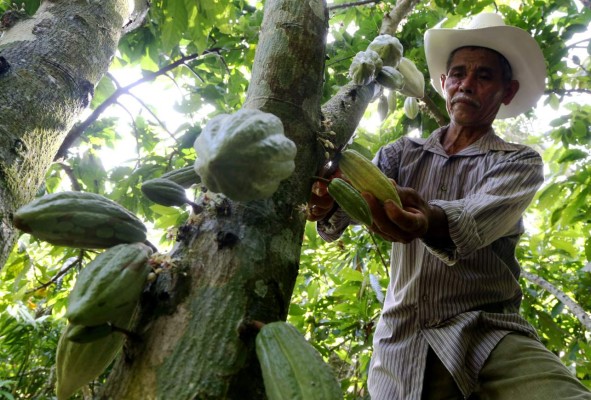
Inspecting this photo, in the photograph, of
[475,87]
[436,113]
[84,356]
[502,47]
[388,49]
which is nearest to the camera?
[84,356]

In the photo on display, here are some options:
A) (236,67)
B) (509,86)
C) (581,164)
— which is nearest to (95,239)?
(509,86)

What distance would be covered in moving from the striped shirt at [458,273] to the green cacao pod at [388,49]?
1.84ft

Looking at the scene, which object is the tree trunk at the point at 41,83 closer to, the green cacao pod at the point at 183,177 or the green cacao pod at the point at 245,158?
the green cacao pod at the point at 183,177

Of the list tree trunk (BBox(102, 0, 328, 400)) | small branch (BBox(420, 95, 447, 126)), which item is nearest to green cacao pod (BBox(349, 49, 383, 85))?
tree trunk (BBox(102, 0, 328, 400))

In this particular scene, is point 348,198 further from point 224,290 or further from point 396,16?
point 396,16

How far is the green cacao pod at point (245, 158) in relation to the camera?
89 cm

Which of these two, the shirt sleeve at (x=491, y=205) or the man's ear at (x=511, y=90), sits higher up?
the man's ear at (x=511, y=90)

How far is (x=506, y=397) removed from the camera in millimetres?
1904

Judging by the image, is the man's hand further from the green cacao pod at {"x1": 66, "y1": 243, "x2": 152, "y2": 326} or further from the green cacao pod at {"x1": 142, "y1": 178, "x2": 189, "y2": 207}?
the green cacao pod at {"x1": 66, "y1": 243, "x2": 152, "y2": 326}

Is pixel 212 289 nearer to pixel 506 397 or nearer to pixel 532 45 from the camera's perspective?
pixel 506 397

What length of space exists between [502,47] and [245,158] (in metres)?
2.31

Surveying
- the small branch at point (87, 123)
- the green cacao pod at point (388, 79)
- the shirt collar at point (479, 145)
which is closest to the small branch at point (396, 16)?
the shirt collar at point (479, 145)

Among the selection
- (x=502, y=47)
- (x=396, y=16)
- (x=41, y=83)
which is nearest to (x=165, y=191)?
(x=41, y=83)

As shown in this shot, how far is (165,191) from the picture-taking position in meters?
1.08
